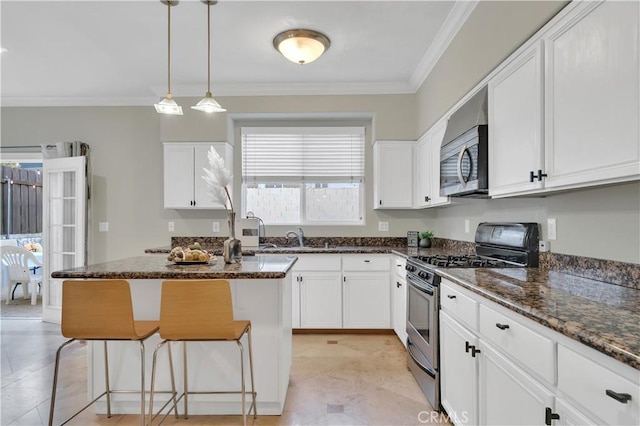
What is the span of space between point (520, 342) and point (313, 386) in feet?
5.63

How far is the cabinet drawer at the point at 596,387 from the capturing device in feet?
2.72

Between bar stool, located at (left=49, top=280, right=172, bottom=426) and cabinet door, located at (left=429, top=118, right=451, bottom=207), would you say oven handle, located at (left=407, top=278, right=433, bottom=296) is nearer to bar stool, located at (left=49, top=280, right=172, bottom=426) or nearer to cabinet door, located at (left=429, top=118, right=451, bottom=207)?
cabinet door, located at (left=429, top=118, right=451, bottom=207)

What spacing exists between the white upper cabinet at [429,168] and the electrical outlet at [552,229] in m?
1.05

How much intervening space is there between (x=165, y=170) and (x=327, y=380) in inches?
116

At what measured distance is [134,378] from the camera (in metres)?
2.17

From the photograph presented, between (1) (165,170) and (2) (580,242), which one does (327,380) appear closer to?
(2) (580,242)

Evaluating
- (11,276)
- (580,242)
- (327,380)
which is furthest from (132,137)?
(580,242)

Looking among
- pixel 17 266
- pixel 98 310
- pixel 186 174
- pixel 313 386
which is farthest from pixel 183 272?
pixel 17 266

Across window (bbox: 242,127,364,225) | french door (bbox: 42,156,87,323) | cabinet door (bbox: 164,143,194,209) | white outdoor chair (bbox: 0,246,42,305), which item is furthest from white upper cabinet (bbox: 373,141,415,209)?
white outdoor chair (bbox: 0,246,42,305)

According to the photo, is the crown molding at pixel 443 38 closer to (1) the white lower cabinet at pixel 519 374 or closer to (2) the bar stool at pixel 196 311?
(1) the white lower cabinet at pixel 519 374

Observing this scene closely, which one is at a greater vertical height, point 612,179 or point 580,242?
point 612,179

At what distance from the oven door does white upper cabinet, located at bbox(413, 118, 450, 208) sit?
98cm

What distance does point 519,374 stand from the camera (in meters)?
1.30

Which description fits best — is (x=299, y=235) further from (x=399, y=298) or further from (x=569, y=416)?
(x=569, y=416)
